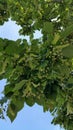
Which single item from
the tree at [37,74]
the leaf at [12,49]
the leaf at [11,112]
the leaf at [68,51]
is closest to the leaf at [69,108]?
the tree at [37,74]

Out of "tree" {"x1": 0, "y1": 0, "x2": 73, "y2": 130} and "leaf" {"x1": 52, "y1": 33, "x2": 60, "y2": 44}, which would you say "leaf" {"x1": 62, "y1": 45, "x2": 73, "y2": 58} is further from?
"leaf" {"x1": 52, "y1": 33, "x2": 60, "y2": 44}

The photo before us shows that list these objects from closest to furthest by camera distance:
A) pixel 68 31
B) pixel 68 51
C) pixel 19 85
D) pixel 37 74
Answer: pixel 68 31 → pixel 68 51 → pixel 19 85 → pixel 37 74

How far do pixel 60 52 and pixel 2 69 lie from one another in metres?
0.72

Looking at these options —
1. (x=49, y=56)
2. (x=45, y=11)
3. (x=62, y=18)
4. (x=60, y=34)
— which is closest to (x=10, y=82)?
(x=49, y=56)

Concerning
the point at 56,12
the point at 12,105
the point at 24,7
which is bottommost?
the point at 12,105

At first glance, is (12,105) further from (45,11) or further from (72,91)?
(45,11)

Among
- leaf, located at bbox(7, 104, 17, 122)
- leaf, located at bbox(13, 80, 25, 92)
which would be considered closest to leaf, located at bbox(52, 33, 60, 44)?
leaf, located at bbox(13, 80, 25, 92)

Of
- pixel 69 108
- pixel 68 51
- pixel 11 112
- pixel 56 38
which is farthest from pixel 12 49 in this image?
pixel 69 108

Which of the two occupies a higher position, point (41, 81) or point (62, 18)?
point (62, 18)

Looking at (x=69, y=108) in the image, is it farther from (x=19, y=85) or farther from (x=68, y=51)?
(x=68, y=51)

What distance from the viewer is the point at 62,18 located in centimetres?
1248

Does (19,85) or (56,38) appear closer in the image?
(56,38)

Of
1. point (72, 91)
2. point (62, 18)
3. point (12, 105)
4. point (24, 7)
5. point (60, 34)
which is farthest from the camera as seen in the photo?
point (24, 7)

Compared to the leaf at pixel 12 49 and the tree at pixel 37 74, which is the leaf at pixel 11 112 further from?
the leaf at pixel 12 49
